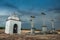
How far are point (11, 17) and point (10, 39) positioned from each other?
7.18 metres

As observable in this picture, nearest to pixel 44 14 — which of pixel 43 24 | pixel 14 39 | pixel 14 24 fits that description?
pixel 43 24

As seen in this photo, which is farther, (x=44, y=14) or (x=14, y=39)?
(x=44, y=14)

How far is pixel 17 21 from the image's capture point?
16.3 m

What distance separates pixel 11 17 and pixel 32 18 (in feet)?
9.81

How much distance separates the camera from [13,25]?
1605cm

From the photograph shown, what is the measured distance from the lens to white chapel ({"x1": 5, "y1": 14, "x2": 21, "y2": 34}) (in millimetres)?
15758

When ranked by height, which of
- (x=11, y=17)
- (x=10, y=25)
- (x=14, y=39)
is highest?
(x=11, y=17)

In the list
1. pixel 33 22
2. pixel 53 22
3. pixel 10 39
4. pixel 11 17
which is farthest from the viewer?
pixel 53 22

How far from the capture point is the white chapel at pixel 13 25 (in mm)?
15758

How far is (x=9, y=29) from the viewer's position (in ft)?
51.2

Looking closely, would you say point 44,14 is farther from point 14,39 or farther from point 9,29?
point 14,39

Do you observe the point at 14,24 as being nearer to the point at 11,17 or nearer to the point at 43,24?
the point at 11,17

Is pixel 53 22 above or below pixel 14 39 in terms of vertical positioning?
above

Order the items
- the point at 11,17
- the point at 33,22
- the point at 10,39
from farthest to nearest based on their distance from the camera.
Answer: the point at 11,17 < the point at 33,22 < the point at 10,39
